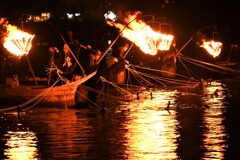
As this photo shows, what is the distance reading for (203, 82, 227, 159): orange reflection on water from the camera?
16594 mm

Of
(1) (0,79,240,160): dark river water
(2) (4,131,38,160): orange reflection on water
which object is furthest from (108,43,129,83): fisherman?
(2) (4,131,38,160): orange reflection on water

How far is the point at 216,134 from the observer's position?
19172 millimetres

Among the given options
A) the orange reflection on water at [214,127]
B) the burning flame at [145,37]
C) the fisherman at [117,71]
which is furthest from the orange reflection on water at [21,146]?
the fisherman at [117,71]

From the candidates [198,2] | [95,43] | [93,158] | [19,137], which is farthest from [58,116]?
[198,2]

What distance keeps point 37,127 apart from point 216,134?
5247 mm

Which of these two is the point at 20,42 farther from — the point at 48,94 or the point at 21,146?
the point at 21,146

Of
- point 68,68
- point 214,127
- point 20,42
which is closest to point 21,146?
point 214,127

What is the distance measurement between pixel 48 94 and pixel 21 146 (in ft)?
25.7

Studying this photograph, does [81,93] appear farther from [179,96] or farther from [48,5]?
[48,5]

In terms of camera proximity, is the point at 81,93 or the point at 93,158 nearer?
the point at 93,158

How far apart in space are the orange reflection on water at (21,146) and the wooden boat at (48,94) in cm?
534

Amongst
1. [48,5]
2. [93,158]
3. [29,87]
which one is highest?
[48,5]

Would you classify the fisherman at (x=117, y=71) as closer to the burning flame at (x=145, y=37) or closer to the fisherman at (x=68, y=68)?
the burning flame at (x=145, y=37)

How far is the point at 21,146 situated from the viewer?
1753cm
